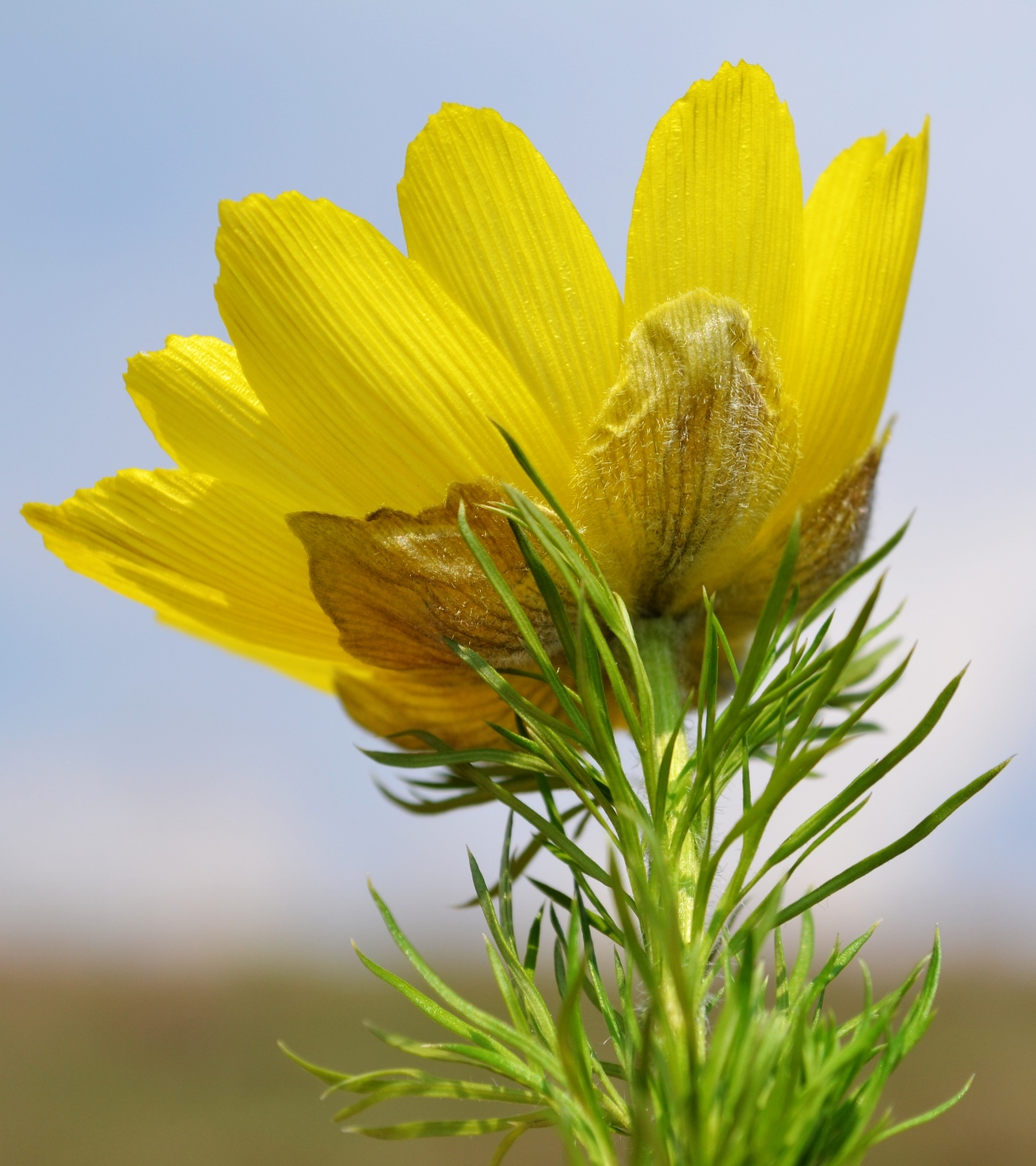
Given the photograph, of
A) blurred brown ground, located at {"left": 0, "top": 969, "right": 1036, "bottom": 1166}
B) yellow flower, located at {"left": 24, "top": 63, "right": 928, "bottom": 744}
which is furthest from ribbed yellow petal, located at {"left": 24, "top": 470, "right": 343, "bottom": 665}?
blurred brown ground, located at {"left": 0, "top": 969, "right": 1036, "bottom": 1166}

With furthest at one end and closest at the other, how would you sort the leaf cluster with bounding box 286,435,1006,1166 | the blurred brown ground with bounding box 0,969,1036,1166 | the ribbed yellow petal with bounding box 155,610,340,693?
the blurred brown ground with bounding box 0,969,1036,1166 → the ribbed yellow petal with bounding box 155,610,340,693 → the leaf cluster with bounding box 286,435,1006,1166

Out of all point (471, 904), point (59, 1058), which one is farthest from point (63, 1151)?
point (471, 904)

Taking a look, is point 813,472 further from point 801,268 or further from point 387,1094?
point 387,1094

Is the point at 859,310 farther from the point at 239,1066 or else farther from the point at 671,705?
the point at 239,1066

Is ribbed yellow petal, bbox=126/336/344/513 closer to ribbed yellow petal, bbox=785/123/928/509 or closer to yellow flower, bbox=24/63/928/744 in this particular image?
yellow flower, bbox=24/63/928/744

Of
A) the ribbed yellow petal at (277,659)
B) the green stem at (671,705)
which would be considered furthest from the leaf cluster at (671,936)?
the ribbed yellow petal at (277,659)

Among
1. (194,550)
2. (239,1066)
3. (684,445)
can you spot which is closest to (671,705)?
(684,445)
